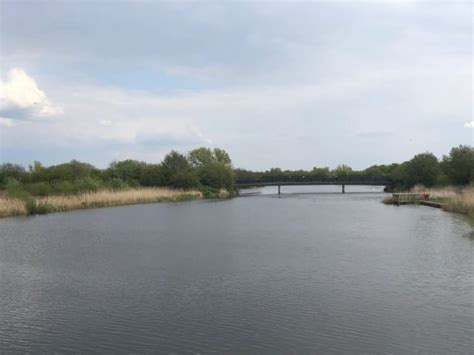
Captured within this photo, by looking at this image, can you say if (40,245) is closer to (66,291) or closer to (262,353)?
(66,291)

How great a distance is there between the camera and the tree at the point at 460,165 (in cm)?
4356

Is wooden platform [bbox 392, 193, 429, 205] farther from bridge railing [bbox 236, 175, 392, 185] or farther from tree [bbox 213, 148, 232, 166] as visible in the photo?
tree [bbox 213, 148, 232, 166]

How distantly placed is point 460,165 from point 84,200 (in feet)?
104

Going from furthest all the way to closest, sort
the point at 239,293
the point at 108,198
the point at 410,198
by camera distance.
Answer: the point at 410,198 < the point at 108,198 < the point at 239,293

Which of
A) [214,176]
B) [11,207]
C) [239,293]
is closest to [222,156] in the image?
[214,176]

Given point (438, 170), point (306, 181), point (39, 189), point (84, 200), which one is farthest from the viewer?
point (306, 181)

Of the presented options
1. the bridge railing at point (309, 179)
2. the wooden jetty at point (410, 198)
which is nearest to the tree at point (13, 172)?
the wooden jetty at point (410, 198)

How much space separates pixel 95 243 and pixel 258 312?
1159 centimetres

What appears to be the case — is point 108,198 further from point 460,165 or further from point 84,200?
point 460,165

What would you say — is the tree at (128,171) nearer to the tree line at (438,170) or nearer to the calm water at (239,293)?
the tree line at (438,170)

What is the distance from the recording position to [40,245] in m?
19.3

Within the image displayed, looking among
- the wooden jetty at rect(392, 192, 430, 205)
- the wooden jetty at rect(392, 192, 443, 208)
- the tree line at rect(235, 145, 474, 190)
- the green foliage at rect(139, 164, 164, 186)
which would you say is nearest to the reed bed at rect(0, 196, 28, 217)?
the green foliage at rect(139, 164, 164, 186)

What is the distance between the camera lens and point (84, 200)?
129 ft

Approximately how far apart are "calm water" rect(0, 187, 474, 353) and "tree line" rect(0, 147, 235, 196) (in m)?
19.8
